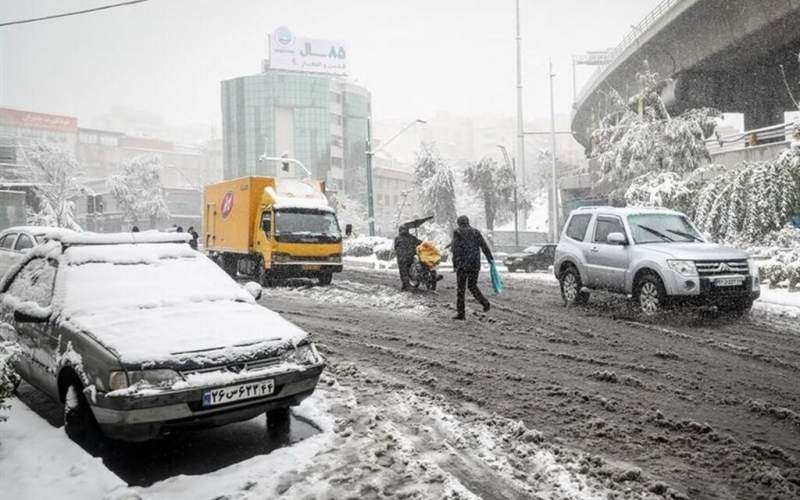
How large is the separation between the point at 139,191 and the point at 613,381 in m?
71.8

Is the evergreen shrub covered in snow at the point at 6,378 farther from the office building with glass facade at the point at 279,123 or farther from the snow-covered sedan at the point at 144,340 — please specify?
the office building with glass facade at the point at 279,123

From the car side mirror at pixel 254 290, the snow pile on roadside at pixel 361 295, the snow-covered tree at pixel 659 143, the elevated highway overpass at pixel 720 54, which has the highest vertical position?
the elevated highway overpass at pixel 720 54

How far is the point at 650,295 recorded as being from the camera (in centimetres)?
1017

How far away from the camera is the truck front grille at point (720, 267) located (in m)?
9.56

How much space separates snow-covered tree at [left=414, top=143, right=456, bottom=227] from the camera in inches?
1902

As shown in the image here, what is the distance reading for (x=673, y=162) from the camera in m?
22.3

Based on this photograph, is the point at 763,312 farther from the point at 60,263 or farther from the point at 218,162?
the point at 218,162

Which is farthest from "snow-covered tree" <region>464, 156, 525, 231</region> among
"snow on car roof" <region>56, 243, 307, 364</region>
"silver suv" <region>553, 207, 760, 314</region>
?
"snow on car roof" <region>56, 243, 307, 364</region>

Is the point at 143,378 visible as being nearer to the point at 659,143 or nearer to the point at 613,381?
the point at 613,381

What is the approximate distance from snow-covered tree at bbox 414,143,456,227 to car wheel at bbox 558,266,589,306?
35.0 meters

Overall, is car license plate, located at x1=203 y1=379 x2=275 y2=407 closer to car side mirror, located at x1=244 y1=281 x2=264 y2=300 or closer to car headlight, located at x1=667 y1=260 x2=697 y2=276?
car side mirror, located at x1=244 y1=281 x2=264 y2=300

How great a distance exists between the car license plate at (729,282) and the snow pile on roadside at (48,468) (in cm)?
889

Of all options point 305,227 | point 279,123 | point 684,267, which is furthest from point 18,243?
point 279,123

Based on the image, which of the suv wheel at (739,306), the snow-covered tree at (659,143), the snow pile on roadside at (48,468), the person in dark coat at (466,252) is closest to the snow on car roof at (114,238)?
the snow pile on roadside at (48,468)
